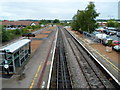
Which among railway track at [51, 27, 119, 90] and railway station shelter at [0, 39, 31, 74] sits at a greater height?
railway station shelter at [0, 39, 31, 74]

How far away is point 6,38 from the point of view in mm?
26594

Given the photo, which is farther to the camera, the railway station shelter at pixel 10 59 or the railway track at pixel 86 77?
the railway station shelter at pixel 10 59

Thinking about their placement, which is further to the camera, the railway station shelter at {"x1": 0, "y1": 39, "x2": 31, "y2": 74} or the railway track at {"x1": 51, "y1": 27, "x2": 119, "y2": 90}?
the railway station shelter at {"x1": 0, "y1": 39, "x2": 31, "y2": 74}

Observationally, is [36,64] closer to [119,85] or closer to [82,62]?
[82,62]

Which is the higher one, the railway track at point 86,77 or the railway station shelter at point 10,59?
the railway station shelter at point 10,59

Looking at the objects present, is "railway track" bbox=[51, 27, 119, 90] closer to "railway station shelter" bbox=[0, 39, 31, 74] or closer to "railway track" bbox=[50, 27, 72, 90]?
"railway track" bbox=[50, 27, 72, 90]

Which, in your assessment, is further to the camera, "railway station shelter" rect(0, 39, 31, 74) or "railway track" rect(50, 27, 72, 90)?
"railway station shelter" rect(0, 39, 31, 74)

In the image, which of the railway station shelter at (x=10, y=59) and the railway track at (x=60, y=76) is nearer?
the railway track at (x=60, y=76)

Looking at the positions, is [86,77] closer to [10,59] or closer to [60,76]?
[60,76]

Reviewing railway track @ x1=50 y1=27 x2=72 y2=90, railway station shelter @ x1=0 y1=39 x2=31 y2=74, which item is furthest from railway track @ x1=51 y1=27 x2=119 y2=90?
railway station shelter @ x1=0 y1=39 x2=31 y2=74

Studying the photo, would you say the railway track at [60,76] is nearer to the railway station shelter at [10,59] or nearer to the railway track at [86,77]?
the railway track at [86,77]

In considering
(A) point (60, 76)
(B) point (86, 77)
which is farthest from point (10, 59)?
(B) point (86, 77)

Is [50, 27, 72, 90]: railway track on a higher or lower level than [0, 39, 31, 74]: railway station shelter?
lower

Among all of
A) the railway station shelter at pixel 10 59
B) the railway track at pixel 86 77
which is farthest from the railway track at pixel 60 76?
the railway station shelter at pixel 10 59
